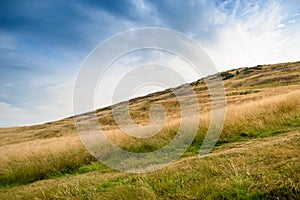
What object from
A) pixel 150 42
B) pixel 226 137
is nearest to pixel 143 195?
pixel 226 137

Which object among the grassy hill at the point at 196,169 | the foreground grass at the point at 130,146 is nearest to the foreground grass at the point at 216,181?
the grassy hill at the point at 196,169

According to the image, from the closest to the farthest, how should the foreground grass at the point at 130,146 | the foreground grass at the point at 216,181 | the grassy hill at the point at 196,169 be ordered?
the foreground grass at the point at 216,181 < the grassy hill at the point at 196,169 < the foreground grass at the point at 130,146

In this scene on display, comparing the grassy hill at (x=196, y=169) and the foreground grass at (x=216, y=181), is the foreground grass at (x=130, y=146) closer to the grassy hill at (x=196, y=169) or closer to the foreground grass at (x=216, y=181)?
the grassy hill at (x=196, y=169)

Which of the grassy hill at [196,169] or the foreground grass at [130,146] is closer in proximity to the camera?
the grassy hill at [196,169]

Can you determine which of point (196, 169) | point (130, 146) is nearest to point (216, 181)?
point (196, 169)

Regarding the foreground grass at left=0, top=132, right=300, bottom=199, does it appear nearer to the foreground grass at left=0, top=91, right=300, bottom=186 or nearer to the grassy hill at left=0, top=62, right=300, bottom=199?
the grassy hill at left=0, top=62, right=300, bottom=199

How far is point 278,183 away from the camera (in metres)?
5.09

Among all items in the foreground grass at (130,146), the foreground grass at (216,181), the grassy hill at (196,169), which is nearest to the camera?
the foreground grass at (216,181)

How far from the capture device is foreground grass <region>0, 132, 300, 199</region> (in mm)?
5129

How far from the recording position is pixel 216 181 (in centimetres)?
579

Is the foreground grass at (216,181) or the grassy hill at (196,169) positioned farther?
the grassy hill at (196,169)

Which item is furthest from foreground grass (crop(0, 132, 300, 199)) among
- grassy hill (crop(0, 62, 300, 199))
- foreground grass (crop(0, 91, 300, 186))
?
foreground grass (crop(0, 91, 300, 186))

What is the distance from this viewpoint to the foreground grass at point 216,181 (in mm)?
5129

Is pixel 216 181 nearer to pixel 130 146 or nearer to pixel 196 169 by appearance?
pixel 196 169
